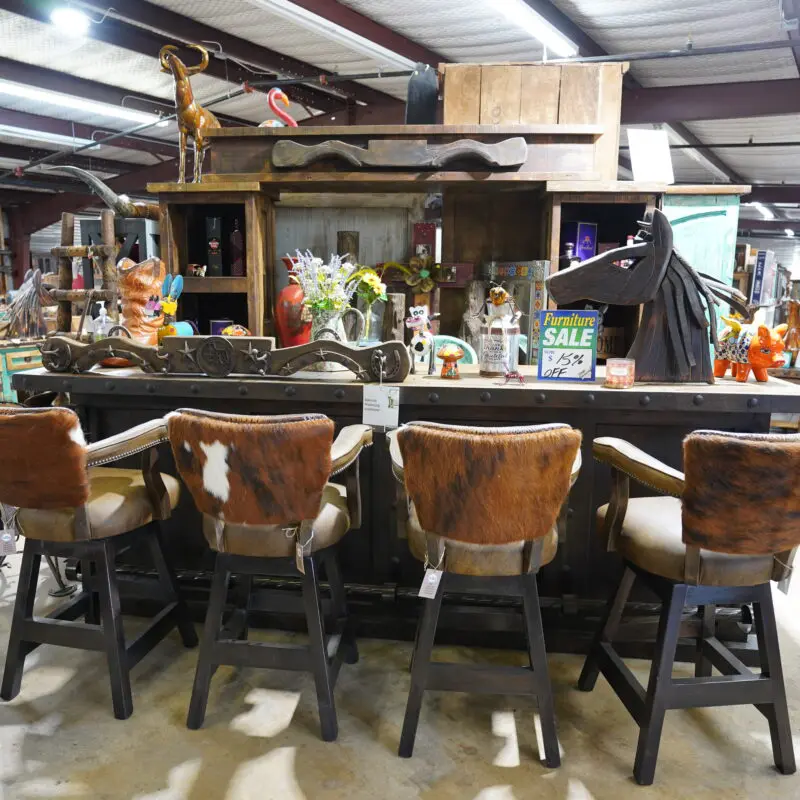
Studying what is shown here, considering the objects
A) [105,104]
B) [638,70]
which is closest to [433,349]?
[638,70]

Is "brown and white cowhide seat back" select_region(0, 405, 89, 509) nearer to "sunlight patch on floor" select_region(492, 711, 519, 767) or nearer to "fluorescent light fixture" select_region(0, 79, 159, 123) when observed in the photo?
"sunlight patch on floor" select_region(492, 711, 519, 767)

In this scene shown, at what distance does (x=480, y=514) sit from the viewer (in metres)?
1.54

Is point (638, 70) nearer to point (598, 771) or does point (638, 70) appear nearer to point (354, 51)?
point (354, 51)

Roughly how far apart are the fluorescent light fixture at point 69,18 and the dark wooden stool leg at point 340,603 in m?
3.62

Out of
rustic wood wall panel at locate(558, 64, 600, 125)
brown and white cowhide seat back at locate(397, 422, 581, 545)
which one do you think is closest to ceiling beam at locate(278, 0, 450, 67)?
rustic wood wall panel at locate(558, 64, 600, 125)

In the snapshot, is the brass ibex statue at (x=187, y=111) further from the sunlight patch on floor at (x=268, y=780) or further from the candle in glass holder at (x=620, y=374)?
the sunlight patch on floor at (x=268, y=780)

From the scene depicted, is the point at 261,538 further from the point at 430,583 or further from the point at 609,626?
the point at 609,626

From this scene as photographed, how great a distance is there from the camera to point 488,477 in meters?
1.50

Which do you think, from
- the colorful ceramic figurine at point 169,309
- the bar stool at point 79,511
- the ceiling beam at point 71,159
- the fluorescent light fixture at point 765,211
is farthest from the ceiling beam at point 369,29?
the fluorescent light fixture at point 765,211

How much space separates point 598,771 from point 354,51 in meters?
4.79

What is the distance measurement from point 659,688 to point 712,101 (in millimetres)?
4922

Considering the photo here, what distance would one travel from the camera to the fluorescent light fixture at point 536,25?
3.57 meters

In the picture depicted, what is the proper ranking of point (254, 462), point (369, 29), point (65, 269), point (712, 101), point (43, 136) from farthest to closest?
point (43, 136) < point (712, 101) < point (369, 29) < point (65, 269) < point (254, 462)

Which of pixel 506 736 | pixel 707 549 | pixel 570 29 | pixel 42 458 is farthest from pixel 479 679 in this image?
pixel 570 29
